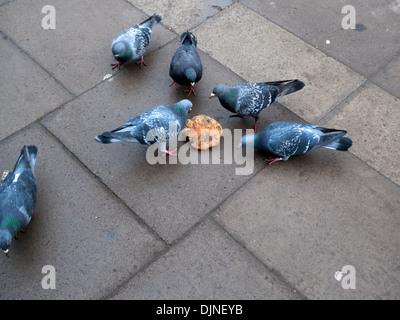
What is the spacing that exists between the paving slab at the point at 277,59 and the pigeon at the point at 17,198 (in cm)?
310

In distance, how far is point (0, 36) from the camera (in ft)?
18.1

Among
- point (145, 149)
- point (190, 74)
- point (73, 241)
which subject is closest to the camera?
point (73, 241)

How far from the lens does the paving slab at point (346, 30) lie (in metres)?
5.57

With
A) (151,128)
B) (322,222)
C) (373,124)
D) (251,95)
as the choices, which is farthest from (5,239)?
(373,124)

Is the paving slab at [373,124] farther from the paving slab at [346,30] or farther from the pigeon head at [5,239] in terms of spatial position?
the pigeon head at [5,239]

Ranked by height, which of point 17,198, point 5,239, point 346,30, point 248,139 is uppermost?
point 346,30

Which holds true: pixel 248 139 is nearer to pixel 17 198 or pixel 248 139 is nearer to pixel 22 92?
pixel 17 198

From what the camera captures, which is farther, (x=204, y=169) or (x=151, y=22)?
(x=151, y=22)

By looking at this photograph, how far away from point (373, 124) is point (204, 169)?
236cm

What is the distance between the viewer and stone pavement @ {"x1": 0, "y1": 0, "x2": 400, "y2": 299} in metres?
3.58

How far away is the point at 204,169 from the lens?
4.32 meters

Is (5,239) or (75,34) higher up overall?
(75,34)

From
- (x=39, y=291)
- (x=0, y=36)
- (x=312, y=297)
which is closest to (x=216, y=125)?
(x=312, y=297)

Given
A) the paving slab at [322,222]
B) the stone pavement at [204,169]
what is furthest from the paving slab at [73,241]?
the paving slab at [322,222]
